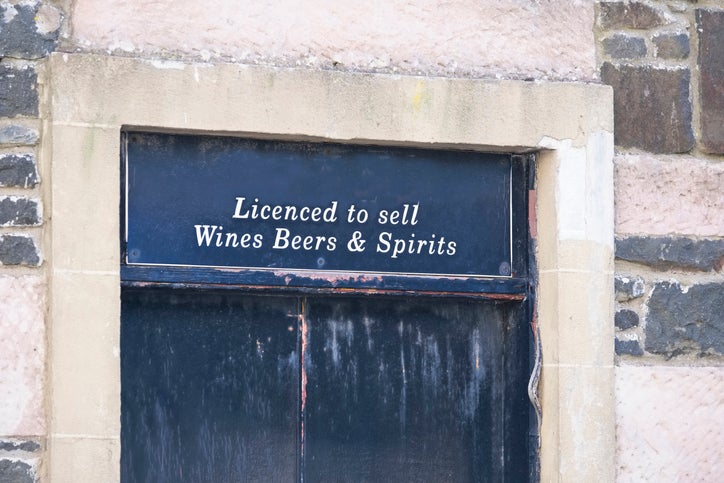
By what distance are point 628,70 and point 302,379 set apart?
171cm

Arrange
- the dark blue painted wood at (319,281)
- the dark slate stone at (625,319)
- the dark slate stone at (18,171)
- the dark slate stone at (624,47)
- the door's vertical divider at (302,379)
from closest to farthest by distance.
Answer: the dark slate stone at (18,171)
the dark blue painted wood at (319,281)
the door's vertical divider at (302,379)
the dark slate stone at (625,319)
the dark slate stone at (624,47)

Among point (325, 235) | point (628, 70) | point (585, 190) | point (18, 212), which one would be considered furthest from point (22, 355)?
point (628, 70)

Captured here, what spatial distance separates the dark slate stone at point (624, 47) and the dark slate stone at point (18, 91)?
213 centimetres

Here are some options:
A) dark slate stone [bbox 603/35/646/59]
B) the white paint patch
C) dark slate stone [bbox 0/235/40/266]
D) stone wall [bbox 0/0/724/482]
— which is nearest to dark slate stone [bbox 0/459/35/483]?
dark slate stone [bbox 0/235/40/266]

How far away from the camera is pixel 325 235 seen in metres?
4.81

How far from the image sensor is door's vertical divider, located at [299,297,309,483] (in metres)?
4.84

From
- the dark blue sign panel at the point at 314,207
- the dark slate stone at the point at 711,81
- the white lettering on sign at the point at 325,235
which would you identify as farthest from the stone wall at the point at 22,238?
the dark slate stone at the point at 711,81

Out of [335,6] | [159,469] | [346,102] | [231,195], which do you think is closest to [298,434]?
[159,469]

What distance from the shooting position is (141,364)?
4.71 metres

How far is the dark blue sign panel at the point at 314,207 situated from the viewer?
15.3 feet

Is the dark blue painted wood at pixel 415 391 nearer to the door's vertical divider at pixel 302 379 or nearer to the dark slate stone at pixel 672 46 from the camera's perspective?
the door's vertical divider at pixel 302 379

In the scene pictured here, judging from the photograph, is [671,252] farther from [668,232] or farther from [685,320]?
[685,320]

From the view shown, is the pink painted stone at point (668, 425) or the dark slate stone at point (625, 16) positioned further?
the dark slate stone at point (625, 16)

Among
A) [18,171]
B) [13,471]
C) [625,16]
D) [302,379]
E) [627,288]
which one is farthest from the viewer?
[625,16]
